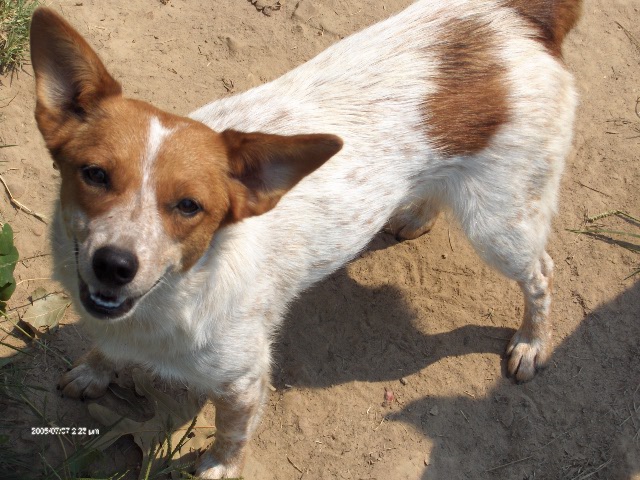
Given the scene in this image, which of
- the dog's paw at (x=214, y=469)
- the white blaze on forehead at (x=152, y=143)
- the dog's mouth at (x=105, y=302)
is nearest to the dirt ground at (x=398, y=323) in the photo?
the dog's paw at (x=214, y=469)

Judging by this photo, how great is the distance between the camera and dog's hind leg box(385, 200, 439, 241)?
537 cm

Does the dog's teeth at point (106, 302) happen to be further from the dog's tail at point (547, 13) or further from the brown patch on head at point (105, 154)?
the dog's tail at point (547, 13)

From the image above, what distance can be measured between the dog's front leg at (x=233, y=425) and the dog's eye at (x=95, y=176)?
143 centimetres

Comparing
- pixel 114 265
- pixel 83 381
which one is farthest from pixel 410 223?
pixel 114 265

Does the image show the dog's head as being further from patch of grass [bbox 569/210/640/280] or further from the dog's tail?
patch of grass [bbox 569/210/640/280]

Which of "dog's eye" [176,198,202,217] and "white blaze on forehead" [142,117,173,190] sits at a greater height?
"white blaze on forehead" [142,117,173,190]

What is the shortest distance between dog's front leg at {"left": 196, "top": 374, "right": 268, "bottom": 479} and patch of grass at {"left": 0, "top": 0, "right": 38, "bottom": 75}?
10.3 ft

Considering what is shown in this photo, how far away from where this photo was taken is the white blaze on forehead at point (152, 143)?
9.62ft

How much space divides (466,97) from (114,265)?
2.13 meters

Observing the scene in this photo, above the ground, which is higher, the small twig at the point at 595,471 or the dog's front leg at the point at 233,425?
the dog's front leg at the point at 233,425

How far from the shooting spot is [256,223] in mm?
3691

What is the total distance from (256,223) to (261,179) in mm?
511

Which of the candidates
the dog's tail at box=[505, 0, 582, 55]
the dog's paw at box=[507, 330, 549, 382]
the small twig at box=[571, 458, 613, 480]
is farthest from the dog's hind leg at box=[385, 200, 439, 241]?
the small twig at box=[571, 458, 613, 480]

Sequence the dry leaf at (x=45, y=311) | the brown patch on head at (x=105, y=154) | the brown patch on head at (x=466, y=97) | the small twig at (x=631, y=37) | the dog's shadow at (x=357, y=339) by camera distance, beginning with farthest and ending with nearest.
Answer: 1. the small twig at (x=631, y=37)
2. the dog's shadow at (x=357, y=339)
3. the dry leaf at (x=45, y=311)
4. the brown patch on head at (x=466, y=97)
5. the brown patch on head at (x=105, y=154)
